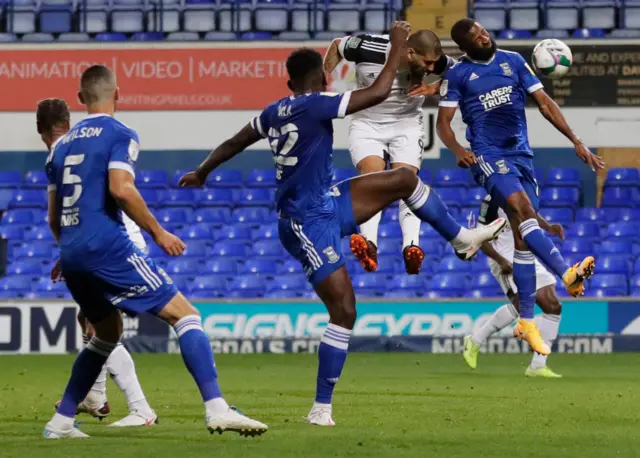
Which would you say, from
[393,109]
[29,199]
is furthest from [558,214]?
[393,109]

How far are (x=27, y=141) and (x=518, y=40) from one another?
8444 millimetres

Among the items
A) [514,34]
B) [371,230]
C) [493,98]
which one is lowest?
[371,230]

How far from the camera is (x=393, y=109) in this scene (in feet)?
36.9

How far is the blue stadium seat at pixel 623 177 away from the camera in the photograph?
73.3 feet

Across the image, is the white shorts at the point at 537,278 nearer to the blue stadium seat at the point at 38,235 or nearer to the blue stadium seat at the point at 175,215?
the blue stadium seat at the point at 175,215

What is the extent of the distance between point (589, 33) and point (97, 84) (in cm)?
1640

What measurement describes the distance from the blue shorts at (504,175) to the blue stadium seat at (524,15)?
472 inches

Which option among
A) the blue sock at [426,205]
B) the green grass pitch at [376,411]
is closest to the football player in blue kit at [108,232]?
the green grass pitch at [376,411]

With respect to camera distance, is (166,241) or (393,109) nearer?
(166,241)

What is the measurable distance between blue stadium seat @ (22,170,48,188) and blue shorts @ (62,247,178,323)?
16.2m

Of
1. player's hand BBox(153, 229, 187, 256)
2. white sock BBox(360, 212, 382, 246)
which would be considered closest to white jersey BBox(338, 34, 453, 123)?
white sock BBox(360, 212, 382, 246)

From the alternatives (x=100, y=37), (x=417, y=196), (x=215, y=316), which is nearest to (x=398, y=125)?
(x=417, y=196)

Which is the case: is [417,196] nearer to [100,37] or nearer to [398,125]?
[398,125]

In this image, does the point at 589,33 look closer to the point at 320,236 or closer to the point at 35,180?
the point at 35,180
